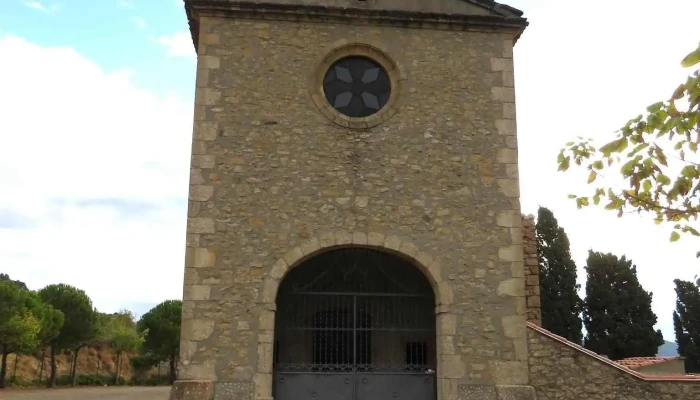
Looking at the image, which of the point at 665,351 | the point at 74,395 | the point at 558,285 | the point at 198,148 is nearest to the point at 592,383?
the point at 198,148

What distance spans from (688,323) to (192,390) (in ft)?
70.6

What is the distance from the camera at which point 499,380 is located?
7746mm

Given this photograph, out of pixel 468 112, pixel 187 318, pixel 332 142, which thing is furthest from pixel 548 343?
pixel 187 318

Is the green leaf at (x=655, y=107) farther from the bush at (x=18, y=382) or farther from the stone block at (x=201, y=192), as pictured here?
the bush at (x=18, y=382)

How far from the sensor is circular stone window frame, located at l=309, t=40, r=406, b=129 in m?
8.48

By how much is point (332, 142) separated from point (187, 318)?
292 centimetres

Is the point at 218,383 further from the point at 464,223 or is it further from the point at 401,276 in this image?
the point at 464,223

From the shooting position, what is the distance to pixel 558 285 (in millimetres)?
22500

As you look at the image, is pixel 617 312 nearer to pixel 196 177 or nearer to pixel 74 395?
pixel 196 177

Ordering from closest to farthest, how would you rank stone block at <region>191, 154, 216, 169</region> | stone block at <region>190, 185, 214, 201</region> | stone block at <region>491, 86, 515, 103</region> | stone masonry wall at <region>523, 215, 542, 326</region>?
stone block at <region>190, 185, 214, 201</region> < stone block at <region>191, 154, 216, 169</region> < stone block at <region>491, 86, 515, 103</region> < stone masonry wall at <region>523, 215, 542, 326</region>

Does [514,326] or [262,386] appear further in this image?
[514,326]

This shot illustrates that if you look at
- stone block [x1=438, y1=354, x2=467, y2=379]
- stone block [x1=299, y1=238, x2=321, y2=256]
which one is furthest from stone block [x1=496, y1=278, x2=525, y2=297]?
stone block [x1=299, y1=238, x2=321, y2=256]

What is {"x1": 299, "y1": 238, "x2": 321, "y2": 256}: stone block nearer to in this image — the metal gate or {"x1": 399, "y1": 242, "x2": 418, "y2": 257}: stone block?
the metal gate

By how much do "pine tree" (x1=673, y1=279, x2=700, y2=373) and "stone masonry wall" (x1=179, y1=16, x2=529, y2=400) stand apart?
17974mm
